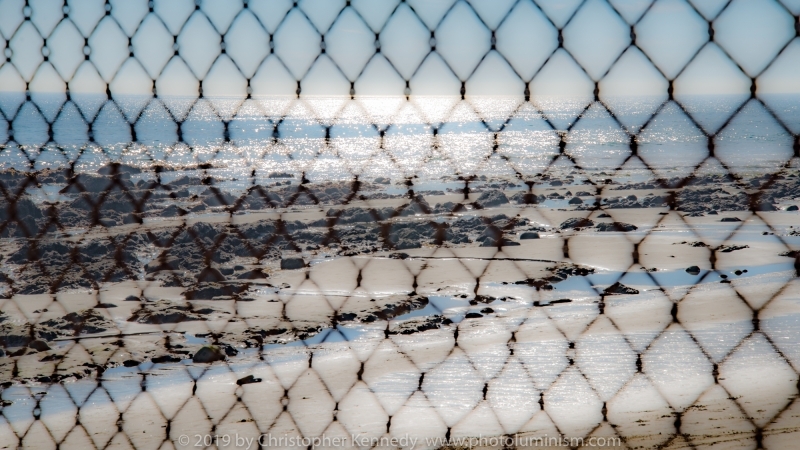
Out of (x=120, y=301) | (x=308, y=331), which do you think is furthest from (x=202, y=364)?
(x=120, y=301)

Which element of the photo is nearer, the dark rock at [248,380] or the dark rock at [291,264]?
the dark rock at [248,380]

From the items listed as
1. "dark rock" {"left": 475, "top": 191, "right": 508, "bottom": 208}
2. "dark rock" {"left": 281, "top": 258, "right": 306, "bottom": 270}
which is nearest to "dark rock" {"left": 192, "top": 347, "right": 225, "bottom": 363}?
"dark rock" {"left": 281, "top": 258, "right": 306, "bottom": 270}

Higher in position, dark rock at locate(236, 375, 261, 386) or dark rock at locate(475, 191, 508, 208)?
dark rock at locate(475, 191, 508, 208)

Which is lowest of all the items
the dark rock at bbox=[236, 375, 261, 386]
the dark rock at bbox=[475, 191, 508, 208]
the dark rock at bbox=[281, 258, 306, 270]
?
the dark rock at bbox=[236, 375, 261, 386]

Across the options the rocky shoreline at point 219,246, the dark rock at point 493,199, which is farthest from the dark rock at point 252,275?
the dark rock at point 493,199

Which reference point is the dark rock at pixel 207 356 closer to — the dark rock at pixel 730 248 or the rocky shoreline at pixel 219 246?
the rocky shoreline at pixel 219 246

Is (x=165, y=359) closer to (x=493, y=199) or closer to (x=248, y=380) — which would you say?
(x=248, y=380)

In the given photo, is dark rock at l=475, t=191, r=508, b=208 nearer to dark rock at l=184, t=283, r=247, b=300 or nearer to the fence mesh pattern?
the fence mesh pattern

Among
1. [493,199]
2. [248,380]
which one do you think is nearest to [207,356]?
[248,380]

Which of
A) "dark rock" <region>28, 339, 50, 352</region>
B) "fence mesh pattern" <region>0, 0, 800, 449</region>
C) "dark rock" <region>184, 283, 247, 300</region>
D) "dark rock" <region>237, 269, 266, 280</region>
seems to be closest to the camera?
"fence mesh pattern" <region>0, 0, 800, 449</region>
